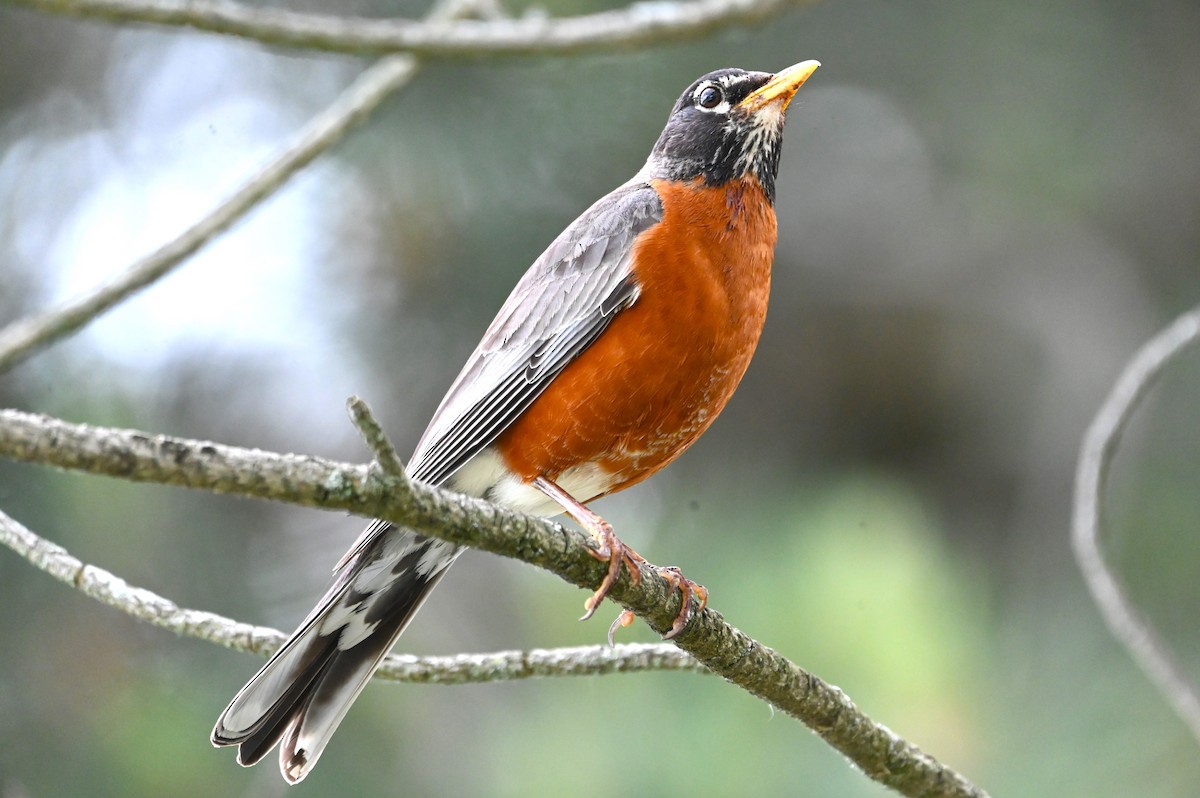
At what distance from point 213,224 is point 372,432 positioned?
2054mm

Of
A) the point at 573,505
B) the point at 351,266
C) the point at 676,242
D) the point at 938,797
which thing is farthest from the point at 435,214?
the point at 938,797

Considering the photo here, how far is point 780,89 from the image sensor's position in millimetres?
3488

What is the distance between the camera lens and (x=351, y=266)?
13.9 ft

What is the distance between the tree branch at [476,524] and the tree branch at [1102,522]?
619 millimetres

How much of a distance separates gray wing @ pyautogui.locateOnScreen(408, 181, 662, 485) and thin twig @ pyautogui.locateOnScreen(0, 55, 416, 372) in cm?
69

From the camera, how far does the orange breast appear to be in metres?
2.97

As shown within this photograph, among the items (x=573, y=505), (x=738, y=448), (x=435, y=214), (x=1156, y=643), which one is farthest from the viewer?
(x=738, y=448)

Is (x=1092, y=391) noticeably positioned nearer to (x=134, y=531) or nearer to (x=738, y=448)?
(x=738, y=448)

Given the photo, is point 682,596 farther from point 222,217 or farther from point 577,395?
point 222,217

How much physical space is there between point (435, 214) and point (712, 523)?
1.46 meters

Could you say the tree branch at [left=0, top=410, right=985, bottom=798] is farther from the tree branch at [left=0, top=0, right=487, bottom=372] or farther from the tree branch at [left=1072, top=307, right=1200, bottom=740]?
the tree branch at [left=0, top=0, right=487, bottom=372]

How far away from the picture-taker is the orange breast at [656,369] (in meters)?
2.97

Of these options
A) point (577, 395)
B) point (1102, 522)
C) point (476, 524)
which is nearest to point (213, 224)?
point (577, 395)

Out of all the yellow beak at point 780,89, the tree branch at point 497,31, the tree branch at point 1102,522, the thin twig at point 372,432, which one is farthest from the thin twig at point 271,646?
the yellow beak at point 780,89
